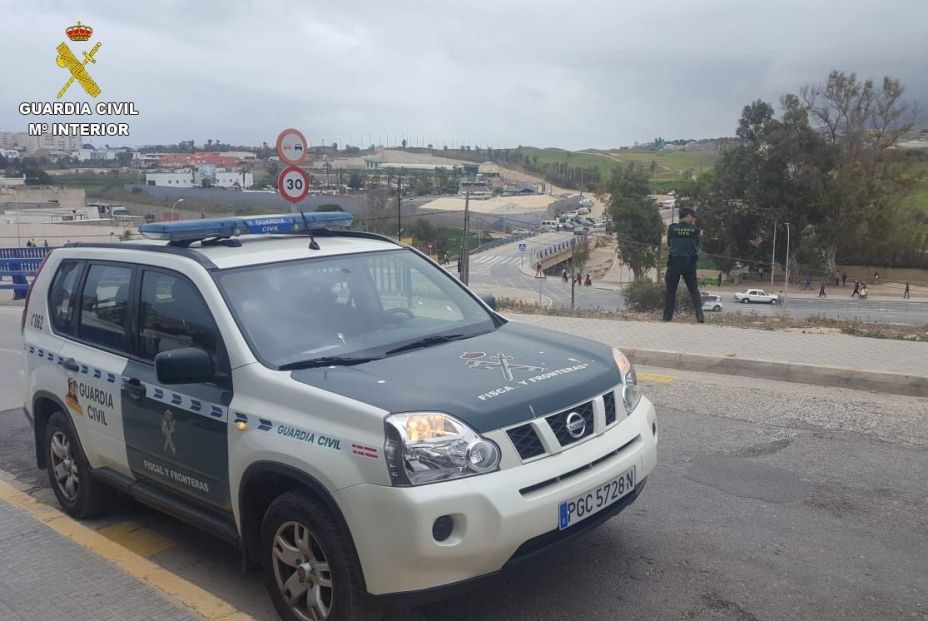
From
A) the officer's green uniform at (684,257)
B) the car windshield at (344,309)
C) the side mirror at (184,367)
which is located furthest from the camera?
the officer's green uniform at (684,257)

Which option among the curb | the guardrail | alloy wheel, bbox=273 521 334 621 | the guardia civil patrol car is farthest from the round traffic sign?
the guardrail

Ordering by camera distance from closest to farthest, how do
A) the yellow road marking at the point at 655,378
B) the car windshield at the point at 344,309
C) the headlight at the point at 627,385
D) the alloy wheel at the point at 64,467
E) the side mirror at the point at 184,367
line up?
the side mirror at the point at 184,367, the car windshield at the point at 344,309, the headlight at the point at 627,385, the alloy wheel at the point at 64,467, the yellow road marking at the point at 655,378

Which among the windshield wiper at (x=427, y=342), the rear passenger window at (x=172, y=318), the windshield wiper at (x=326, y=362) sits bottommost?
the windshield wiper at (x=326, y=362)

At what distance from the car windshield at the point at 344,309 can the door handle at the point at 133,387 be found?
75 centimetres

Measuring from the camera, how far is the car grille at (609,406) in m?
3.85

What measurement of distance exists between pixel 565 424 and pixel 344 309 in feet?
4.79

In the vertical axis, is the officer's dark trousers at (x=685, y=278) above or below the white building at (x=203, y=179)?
below

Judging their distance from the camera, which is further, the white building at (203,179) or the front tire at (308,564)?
the white building at (203,179)

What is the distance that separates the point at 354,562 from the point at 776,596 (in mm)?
2033

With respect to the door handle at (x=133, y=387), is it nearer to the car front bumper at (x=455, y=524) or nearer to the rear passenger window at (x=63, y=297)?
the rear passenger window at (x=63, y=297)

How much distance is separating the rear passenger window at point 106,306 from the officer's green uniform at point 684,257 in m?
9.16

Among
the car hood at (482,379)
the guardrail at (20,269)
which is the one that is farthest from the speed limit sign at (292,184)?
the guardrail at (20,269)

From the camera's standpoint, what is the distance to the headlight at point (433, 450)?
10.3 ft

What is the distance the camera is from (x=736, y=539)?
14.6 feet
